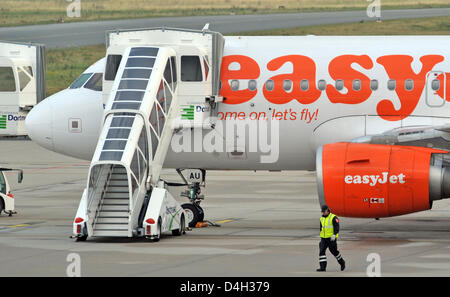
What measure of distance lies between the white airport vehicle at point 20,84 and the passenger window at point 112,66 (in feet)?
19.0

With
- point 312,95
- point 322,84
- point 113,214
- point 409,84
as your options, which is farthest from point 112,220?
point 409,84

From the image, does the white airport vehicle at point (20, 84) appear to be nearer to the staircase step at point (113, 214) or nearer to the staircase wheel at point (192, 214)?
the staircase wheel at point (192, 214)

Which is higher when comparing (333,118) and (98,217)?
(333,118)

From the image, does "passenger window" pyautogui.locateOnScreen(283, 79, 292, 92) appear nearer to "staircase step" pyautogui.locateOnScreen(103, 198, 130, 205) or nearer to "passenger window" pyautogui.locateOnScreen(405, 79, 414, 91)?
"passenger window" pyautogui.locateOnScreen(405, 79, 414, 91)

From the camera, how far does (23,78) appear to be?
36.2 m

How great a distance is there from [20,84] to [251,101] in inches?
366

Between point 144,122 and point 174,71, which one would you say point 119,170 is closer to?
point 144,122

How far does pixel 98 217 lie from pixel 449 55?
11415 mm

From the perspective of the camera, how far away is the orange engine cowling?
27406 millimetres

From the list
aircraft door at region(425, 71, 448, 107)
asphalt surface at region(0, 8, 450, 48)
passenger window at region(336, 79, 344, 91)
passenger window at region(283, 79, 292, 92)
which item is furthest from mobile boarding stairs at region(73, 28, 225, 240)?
asphalt surface at region(0, 8, 450, 48)

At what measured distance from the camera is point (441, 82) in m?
30.1

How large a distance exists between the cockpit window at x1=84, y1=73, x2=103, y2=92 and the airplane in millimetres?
159
